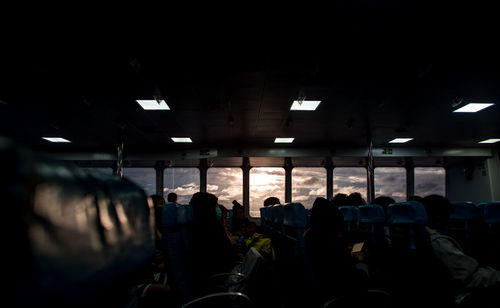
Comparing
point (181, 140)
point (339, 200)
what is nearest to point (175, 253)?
point (339, 200)

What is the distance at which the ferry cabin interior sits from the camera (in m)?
3.95

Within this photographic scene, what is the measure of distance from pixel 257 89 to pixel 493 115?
5842mm

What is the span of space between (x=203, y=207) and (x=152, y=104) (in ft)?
12.6

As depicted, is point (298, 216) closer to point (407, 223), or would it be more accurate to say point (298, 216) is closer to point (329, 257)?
point (329, 257)

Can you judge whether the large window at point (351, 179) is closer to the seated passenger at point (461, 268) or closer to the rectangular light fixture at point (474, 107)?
the rectangular light fixture at point (474, 107)

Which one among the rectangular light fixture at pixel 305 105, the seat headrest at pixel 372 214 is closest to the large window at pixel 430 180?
the rectangular light fixture at pixel 305 105

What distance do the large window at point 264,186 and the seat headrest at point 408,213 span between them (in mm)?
9972

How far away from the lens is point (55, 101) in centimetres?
560

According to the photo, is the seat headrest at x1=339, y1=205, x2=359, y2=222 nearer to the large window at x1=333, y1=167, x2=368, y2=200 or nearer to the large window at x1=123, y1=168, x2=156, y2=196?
the large window at x1=333, y1=167, x2=368, y2=200

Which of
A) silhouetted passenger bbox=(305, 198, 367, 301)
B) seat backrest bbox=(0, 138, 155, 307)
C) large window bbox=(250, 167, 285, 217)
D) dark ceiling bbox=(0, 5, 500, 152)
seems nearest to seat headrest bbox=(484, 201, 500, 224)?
dark ceiling bbox=(0, 5, 500, 152)

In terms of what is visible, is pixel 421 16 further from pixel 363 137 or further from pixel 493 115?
pixel 363 137

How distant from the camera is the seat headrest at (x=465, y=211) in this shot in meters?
4.30

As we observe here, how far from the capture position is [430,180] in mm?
12797

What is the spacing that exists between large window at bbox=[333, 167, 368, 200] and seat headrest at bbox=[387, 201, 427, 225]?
10.7 meters
